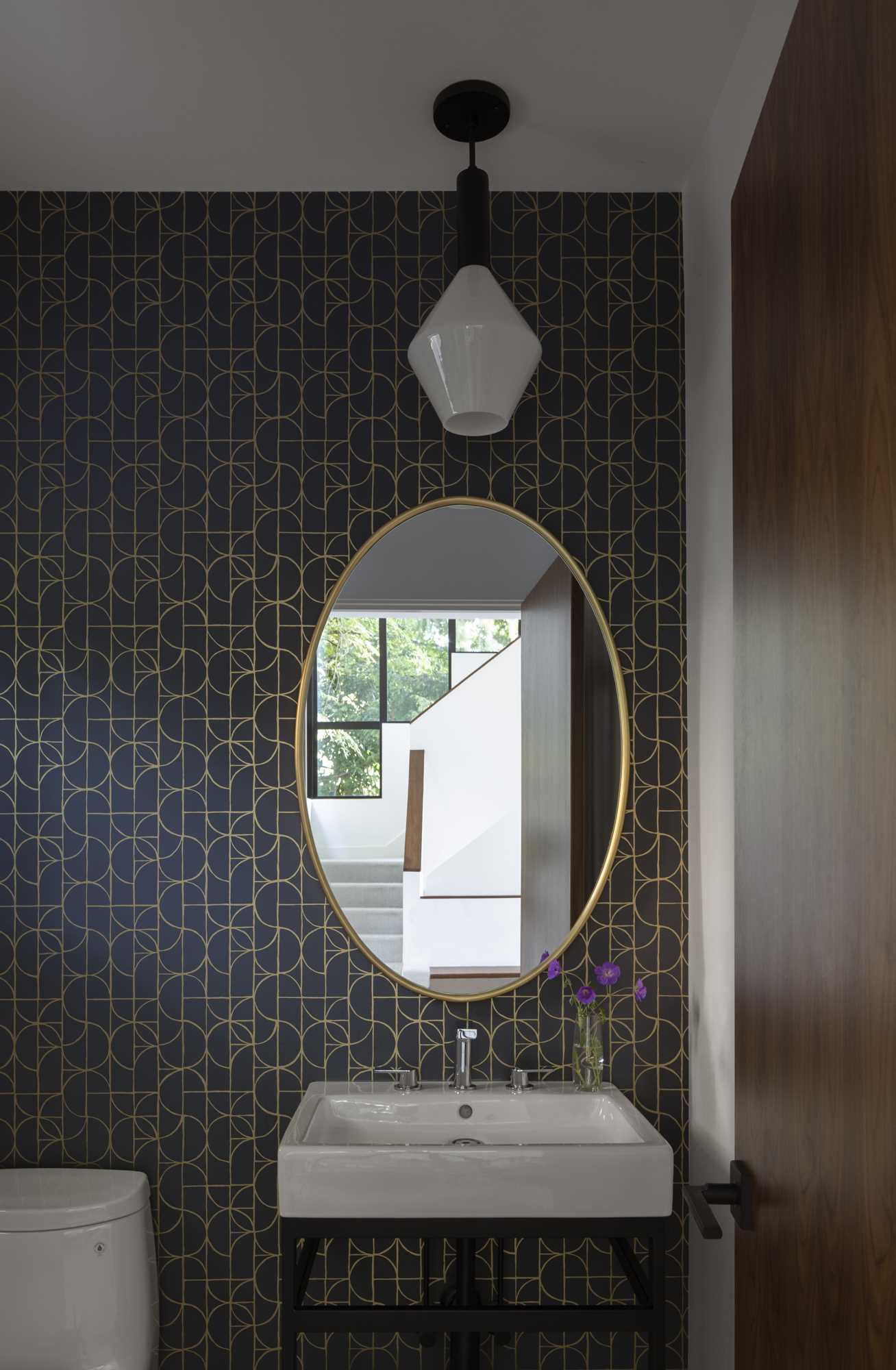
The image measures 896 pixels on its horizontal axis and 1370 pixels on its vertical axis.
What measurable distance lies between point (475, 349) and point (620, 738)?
816 mm

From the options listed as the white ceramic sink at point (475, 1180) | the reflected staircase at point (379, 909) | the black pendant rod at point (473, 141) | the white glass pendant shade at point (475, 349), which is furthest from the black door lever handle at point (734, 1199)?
the black pendant rod at point (473, 141)

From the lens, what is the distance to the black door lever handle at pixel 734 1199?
1.02 metres

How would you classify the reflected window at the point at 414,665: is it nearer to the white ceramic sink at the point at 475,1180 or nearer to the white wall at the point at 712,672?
the white wall at the point at 712,672

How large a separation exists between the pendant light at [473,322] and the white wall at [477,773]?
51 centimetres

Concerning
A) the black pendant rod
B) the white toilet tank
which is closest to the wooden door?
the black pendant rod

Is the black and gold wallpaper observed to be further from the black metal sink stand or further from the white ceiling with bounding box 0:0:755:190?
the black metal sink stand

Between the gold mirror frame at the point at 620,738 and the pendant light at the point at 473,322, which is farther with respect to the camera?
the gold mirror frame at the point at 620,738

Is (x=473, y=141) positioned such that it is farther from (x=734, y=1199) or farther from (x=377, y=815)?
(x=734, y=1199)

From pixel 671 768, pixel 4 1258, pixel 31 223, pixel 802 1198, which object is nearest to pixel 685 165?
pixel 671 768

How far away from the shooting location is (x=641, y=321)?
85.5 inches

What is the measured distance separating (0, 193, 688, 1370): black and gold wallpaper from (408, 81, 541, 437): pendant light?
266 millimetres

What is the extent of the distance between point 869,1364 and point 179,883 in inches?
63.9

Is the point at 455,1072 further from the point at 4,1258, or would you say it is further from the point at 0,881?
the point at 0,881

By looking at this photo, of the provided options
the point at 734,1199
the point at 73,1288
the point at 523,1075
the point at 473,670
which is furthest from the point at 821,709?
the point at 73,1288
